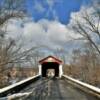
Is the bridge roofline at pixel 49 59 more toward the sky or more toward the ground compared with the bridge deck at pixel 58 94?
more toward the sky

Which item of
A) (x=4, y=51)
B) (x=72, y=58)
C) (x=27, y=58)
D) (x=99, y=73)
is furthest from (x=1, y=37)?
(x=72, y=58)

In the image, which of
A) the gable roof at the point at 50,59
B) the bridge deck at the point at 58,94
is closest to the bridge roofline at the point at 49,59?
the gable roof at the point at 50,59

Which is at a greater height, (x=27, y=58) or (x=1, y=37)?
(x=1, y=37)

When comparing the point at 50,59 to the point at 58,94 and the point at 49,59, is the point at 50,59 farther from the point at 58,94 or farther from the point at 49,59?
the point at 58,94

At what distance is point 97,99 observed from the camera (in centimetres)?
1173

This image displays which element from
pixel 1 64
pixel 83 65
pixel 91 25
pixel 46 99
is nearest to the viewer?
pixel 46 99

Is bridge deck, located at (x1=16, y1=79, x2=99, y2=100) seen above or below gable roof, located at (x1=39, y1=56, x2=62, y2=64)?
below

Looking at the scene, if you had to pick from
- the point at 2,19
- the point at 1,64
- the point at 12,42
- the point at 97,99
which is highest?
the point at 2,19

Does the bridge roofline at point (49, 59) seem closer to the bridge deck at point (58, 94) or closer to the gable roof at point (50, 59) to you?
the gable roof at point (50, 59)

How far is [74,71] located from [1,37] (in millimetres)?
53083

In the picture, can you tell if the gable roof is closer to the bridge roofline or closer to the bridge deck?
the bridge roofline

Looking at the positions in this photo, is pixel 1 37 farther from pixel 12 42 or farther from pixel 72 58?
pixel 72 58

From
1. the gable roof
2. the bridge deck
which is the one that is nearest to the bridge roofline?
the gable roof

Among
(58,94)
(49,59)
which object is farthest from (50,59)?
(58,94)
